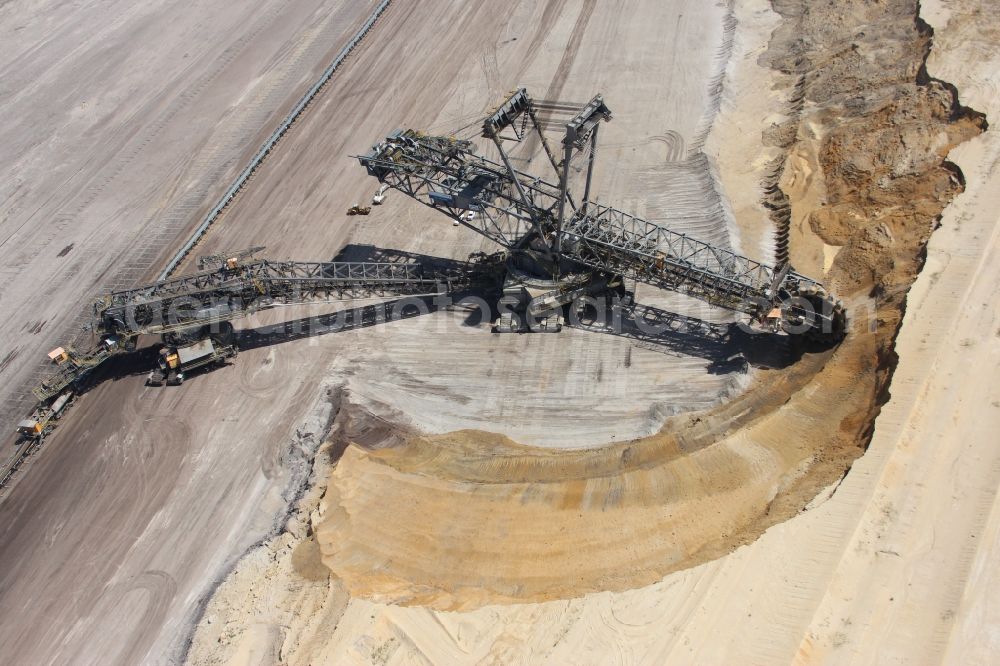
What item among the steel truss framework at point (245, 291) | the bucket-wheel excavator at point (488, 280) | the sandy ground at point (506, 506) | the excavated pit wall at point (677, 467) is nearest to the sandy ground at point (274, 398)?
the sandy ground at point (506, 506)

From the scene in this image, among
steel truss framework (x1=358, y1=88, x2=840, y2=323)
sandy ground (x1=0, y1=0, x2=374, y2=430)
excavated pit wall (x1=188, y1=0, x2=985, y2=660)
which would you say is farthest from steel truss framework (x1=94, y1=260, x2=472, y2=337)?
excavated pit wall (x1=188, y1=0, x2=985, y2=660)

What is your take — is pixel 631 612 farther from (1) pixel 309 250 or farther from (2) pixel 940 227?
(1) pixel 309 250

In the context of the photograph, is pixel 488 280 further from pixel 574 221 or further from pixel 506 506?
pixel 506 506

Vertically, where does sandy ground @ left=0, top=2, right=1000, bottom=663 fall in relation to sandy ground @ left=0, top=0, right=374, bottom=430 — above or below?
below

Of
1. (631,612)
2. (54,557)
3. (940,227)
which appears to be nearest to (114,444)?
(54,557)

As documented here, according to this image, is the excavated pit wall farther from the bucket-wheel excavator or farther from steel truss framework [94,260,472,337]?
steel truss framework [94,260,472,337]

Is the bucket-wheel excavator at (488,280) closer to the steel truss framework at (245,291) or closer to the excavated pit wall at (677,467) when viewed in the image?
the steel truss framework at (245,291)
